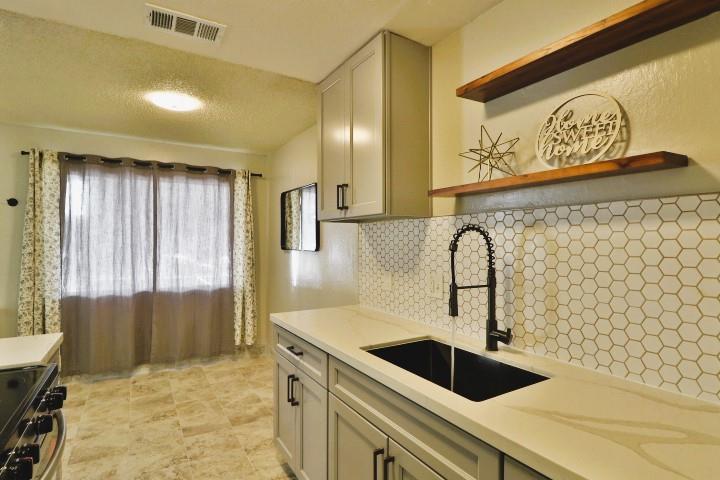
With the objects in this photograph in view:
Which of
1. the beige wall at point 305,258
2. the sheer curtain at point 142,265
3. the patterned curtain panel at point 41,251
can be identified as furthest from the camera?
the sheer curtain at point 142,265

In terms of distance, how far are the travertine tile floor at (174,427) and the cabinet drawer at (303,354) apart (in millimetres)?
803

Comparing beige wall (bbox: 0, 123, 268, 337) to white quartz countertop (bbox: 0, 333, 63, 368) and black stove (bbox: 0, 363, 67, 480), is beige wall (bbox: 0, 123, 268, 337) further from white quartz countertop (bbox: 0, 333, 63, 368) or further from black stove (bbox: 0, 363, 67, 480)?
black stove (bbox: 0, 363, 67, 480)

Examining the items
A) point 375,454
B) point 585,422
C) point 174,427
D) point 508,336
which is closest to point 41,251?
point 174,427

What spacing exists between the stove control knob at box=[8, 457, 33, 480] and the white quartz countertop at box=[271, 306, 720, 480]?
0.93 metres

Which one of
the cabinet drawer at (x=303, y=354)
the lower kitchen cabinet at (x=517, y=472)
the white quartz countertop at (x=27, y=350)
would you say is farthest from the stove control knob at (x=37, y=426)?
the lower kitchen cabinet at (x=517, y=472)

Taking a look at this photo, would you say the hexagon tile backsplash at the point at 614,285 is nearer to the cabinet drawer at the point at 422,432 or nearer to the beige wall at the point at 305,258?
the cabinet drawer at the point at 422,432

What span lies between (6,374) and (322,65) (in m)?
2.00

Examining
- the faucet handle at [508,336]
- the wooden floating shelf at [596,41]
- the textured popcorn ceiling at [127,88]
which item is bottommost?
the faucet handle at [508,336]

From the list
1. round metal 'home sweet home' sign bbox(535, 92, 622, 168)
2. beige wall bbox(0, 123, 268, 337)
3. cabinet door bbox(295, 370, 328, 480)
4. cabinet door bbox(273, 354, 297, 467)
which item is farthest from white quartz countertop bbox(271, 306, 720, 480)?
beige wall bbox(0, 123, 268, 337)

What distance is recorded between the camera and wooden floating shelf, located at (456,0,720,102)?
982mm

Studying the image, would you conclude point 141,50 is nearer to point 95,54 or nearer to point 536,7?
point 95,54

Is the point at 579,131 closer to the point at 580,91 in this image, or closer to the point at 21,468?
the point at 580,91

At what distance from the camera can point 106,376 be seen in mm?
3742

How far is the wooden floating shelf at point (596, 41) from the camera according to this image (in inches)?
38.7
